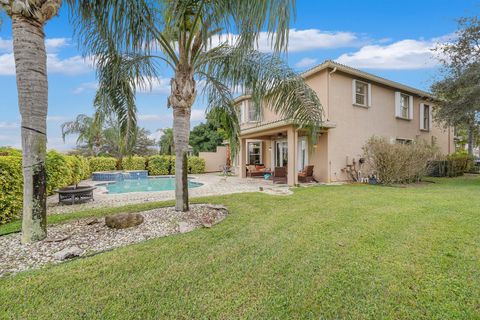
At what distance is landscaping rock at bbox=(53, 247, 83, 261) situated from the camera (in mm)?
3857

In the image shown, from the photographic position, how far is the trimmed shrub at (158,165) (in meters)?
22.3

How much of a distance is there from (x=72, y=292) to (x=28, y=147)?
2541 millimetres

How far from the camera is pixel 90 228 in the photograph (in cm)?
526

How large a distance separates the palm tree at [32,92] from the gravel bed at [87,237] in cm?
32

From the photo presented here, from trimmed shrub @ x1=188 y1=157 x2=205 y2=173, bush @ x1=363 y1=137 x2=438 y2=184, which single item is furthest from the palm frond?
trimmed shrub @ x1=188 y1=157 x2=205 y2=173

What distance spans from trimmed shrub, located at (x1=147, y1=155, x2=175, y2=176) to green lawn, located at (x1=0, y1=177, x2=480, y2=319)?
60.2 ft

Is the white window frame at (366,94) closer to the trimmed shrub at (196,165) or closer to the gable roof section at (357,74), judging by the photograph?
the gable roof section at (357,74)

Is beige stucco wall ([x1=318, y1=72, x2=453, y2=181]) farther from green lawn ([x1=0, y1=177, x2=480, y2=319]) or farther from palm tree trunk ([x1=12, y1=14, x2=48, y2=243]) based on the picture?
palm tree trunk ([x1=12, y1=14, x2=48, y2=243])

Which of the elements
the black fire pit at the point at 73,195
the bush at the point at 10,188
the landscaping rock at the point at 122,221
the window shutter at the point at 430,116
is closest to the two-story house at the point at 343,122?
the window shutter at the point at 430,116

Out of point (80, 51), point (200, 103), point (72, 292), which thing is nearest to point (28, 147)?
point (72, 292)

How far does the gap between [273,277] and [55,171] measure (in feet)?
35.1

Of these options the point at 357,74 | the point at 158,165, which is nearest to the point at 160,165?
the point at 158,165

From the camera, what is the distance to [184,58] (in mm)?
5980

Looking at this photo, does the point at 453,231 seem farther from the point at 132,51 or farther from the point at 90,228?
the point at 132,51
